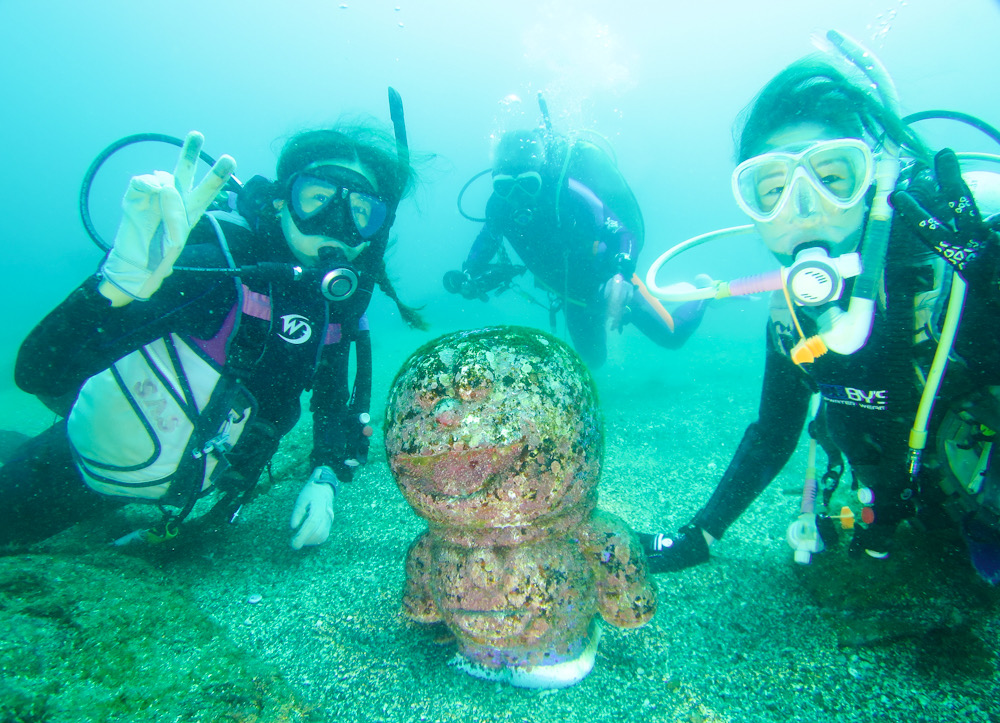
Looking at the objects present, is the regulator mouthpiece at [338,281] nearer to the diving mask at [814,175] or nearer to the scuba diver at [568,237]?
the diving mask at [814,175]

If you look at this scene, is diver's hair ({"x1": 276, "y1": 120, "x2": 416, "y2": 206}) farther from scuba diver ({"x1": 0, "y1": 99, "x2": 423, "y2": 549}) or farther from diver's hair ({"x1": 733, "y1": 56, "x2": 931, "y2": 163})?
diver's hair ({"x1": 733, "y1": 56, "x2": 931, "y2": 163})

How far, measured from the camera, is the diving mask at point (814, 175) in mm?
2117

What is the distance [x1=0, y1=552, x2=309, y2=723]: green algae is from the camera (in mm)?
1418

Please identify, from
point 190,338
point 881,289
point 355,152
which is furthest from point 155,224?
point 881,289

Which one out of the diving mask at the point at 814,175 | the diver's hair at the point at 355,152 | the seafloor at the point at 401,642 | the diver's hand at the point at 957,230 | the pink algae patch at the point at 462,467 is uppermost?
the diver's hair at the point at 355,152

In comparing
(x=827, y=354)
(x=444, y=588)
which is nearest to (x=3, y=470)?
(x=444, y=588)

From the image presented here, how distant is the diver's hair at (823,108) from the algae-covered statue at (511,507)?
6.40 ft

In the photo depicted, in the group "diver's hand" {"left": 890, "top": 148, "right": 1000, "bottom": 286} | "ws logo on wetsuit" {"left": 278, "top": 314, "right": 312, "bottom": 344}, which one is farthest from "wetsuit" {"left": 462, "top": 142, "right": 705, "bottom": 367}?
"diver's hand" {"left": 890, "top": 148, "right": 1000, "bottom": 286}

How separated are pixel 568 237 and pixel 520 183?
131cm

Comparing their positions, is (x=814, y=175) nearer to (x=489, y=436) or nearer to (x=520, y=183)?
(x=489, y=436)

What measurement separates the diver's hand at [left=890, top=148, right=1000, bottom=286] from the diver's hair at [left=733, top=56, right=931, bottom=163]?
44 cm

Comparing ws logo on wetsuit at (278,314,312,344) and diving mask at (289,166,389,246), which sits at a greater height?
diving mask at (289,166,389,246)

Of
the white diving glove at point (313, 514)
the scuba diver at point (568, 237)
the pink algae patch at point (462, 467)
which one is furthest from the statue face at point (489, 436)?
the scuba diver at point (568, 237)

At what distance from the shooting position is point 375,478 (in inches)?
181
